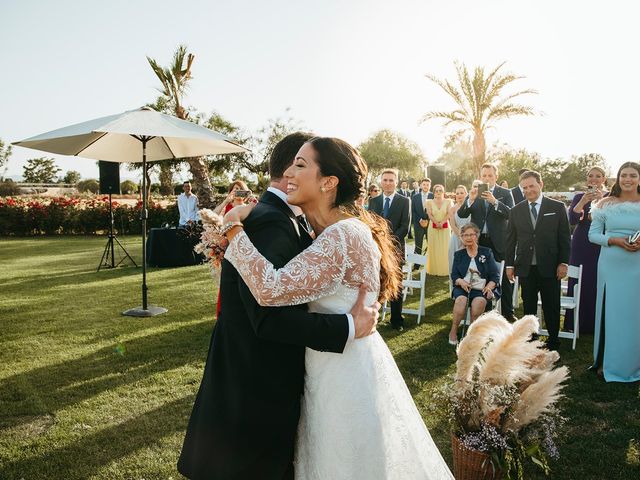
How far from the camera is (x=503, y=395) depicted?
9.86ft

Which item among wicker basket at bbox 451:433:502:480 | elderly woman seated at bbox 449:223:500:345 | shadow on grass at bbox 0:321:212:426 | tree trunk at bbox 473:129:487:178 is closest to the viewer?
wicker basket at bbox 451:433:502:480

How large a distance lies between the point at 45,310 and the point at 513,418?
320 inches

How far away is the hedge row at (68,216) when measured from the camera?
22.9 m

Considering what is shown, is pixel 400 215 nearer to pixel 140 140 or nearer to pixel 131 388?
pixel 140 140

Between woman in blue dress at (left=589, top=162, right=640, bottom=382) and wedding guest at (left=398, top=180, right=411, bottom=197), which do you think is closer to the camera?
woman in blue dress at (left=589, top=162, right=640, bottom=382)

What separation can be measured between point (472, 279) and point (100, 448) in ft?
16.3

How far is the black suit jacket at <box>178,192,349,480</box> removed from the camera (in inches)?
75.2

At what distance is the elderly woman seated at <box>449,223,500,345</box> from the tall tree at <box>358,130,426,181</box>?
4549 cm

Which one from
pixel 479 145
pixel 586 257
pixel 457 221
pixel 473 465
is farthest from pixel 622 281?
pixel 479 145

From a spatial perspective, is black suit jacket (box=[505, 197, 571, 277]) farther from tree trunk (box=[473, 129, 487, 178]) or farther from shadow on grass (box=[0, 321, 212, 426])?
tree trunk (box=[473, 129, 487, 178])

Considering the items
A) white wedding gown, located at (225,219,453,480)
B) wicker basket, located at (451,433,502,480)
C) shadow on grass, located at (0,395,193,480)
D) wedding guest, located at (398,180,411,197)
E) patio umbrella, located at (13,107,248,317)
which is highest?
patio umbrella, located at (13,107,248,317)

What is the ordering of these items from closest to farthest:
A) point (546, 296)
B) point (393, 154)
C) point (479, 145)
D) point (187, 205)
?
point (546, 296) < point (187, 205) < point (479, 145) < point (393, 154)

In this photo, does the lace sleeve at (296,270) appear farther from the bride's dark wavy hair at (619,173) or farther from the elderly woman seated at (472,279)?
the elderly woman seated at (472,279)

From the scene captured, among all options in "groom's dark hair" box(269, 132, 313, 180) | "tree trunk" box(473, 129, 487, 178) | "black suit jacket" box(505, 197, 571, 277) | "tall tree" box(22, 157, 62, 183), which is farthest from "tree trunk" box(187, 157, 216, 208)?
"tall tree" box(22, 157, 62, 183)
